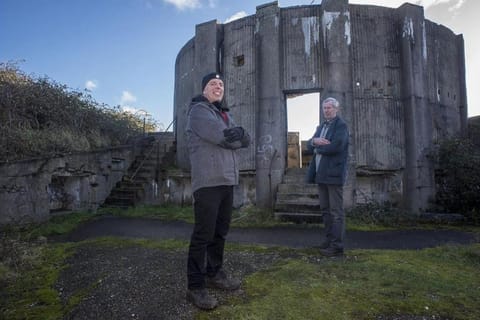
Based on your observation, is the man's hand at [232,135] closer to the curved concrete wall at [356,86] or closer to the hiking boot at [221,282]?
the hiking boot at [221,282]

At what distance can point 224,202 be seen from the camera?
3004 millimetres

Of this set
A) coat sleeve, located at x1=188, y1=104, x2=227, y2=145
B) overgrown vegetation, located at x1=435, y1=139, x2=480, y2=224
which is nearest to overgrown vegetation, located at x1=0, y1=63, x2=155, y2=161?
coat sleeve, located at x1=188, y1=104, x2=227, y2=145

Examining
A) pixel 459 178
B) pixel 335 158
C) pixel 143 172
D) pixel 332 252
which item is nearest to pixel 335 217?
pixel 332 252

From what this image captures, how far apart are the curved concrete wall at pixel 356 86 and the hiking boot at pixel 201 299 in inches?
232

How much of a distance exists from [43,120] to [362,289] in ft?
29.4

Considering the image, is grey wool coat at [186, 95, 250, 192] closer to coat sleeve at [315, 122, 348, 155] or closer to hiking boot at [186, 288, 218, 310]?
hiking boot at [186, 288, 218, 310]

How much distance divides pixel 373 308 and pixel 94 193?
28.3 ft

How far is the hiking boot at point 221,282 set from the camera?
2.88 metres

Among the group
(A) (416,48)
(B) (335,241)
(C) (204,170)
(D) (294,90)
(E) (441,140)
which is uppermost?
(A) (416,48)

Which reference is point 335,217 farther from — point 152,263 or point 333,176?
point 152,263

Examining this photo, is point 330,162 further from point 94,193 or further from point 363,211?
point 94,193

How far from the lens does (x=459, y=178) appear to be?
7984 millimetres

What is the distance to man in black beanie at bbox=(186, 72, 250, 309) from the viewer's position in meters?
2.69

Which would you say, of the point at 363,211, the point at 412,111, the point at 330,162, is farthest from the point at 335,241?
the point at 412,111
